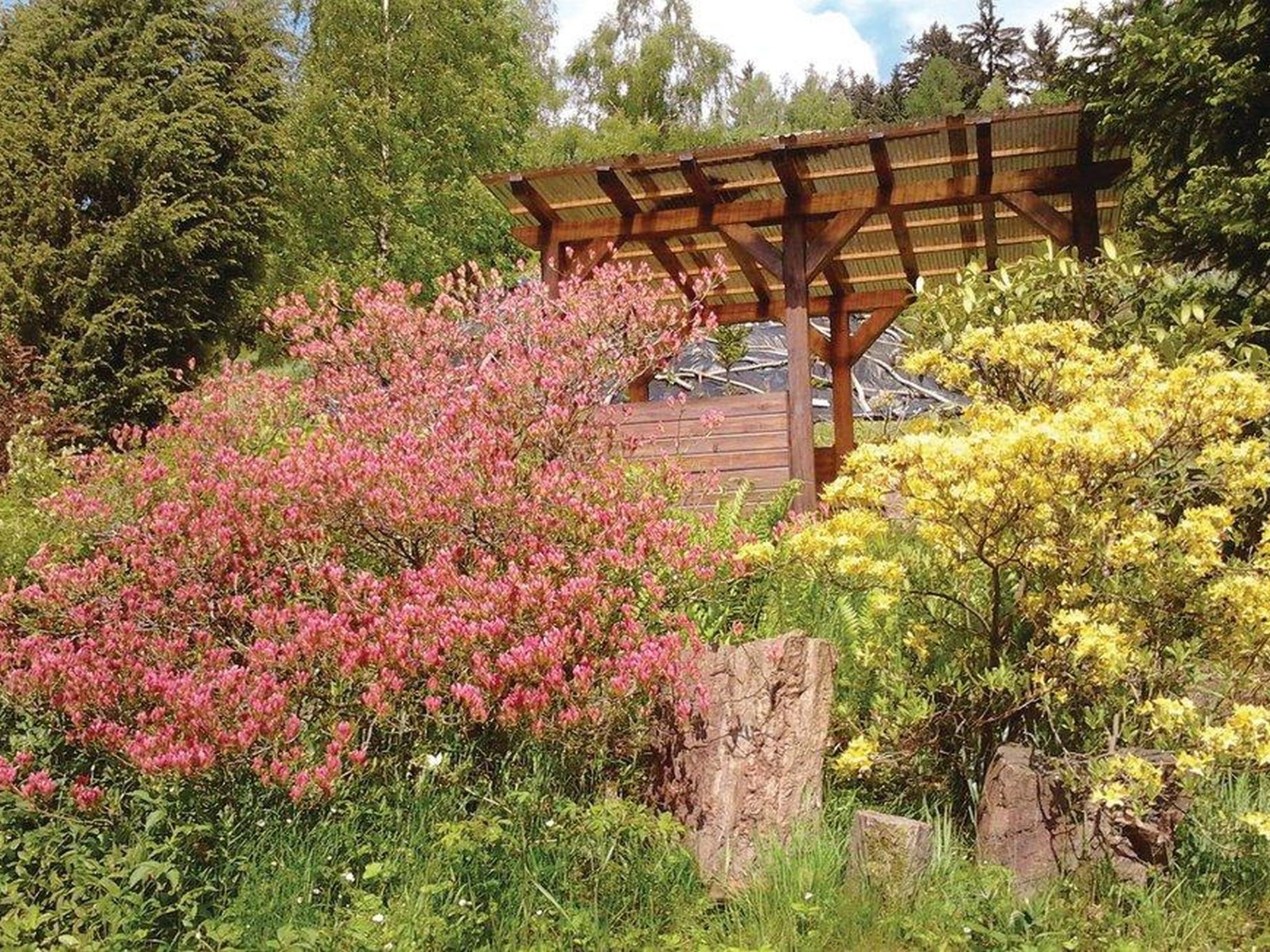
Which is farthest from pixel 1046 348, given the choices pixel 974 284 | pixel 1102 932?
pixel 1102 932

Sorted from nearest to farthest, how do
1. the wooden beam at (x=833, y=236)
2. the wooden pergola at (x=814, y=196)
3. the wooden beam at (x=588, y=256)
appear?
the wooden pergola at (x=814, y=196)
the wooden beam at (x=833, y=236)
the wooden beam at (x=588, y=256)

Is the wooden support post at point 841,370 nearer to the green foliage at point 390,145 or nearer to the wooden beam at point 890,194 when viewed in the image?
the wooden beam at point 890,194

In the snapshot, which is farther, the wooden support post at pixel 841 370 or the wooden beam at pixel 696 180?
the wooden support post at pixel 841 370

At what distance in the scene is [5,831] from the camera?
3.85 meters

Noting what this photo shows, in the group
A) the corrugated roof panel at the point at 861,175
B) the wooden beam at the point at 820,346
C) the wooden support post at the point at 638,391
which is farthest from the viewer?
the wooden beam at the point at 820,346

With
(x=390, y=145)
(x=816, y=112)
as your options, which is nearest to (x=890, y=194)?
(x=390, y=145)

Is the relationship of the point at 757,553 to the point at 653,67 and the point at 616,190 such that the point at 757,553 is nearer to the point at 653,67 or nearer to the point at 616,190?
the point at 616,190

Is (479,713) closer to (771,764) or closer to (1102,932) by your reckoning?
(771,764)

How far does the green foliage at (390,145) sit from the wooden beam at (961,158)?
1053 cm

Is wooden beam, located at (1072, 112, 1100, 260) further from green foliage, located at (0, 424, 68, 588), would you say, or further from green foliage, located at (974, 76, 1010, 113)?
green foliage, located at (974, 76, 1010, 113)

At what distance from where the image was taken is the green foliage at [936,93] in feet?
125

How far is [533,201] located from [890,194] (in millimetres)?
3066

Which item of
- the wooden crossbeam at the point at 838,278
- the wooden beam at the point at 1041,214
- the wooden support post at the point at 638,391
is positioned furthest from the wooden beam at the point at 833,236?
the wooden support post at the point at 638,391

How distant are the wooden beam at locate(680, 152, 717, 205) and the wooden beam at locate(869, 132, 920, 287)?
1356 millimetres
